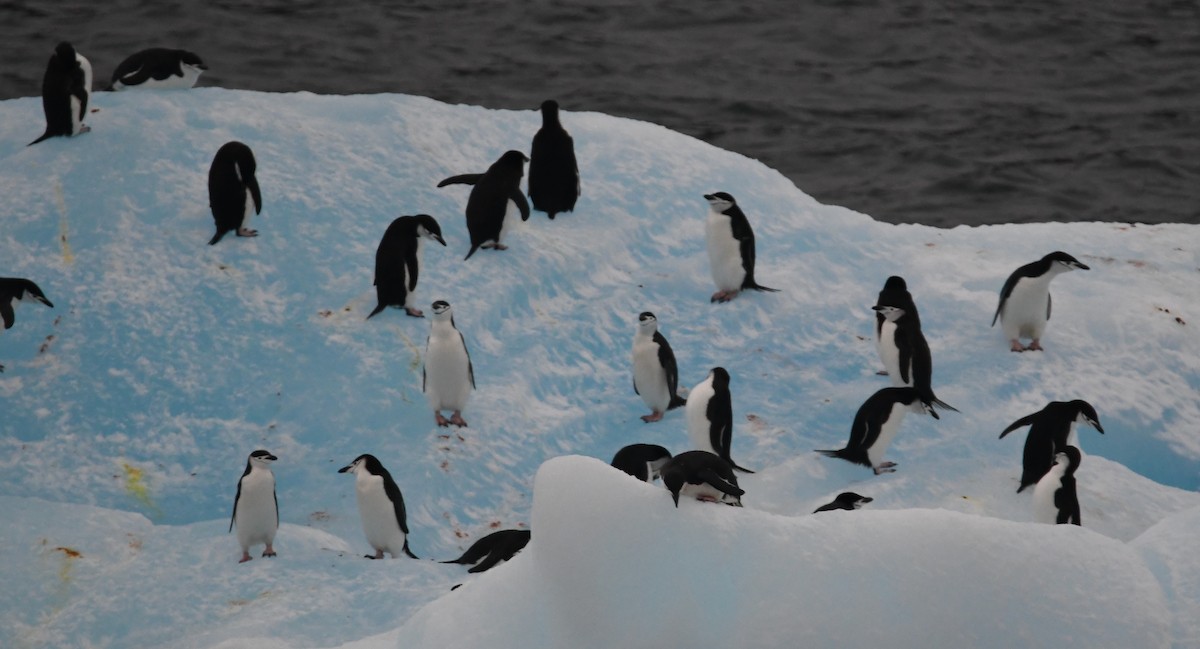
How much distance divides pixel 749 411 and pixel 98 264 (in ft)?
9.99

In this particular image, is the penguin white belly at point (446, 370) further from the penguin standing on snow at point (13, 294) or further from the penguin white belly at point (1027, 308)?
the penguin white belly at point (1027, 308)

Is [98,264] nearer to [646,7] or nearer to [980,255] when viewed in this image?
[980,255]

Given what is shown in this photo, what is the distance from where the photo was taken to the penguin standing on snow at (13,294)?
242 inches

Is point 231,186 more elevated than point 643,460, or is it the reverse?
point 231,186

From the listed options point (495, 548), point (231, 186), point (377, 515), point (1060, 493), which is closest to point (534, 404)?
point (377, 515)

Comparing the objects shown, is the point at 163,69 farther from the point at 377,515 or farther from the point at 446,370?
the point at 377,515

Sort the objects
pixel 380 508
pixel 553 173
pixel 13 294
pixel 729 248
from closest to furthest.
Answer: pixel 380 508, pixel 13 294, pixel 729 248, pixel 553 173

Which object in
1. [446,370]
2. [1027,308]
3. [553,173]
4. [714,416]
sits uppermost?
[553,173]

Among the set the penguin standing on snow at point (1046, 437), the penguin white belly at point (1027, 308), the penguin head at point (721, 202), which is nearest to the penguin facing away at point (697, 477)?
the penguin standing on snow at point (1046, 437)

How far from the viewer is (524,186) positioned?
8031 millimetres

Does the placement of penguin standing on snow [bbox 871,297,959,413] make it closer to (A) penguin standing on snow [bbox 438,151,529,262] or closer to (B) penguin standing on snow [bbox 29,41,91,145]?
(A) penguin standing on snow [bbox 438,151,529,262]

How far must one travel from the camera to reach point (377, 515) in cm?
529

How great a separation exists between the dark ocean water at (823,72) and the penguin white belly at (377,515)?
8446 millimetres

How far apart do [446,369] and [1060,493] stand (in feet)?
8.02
